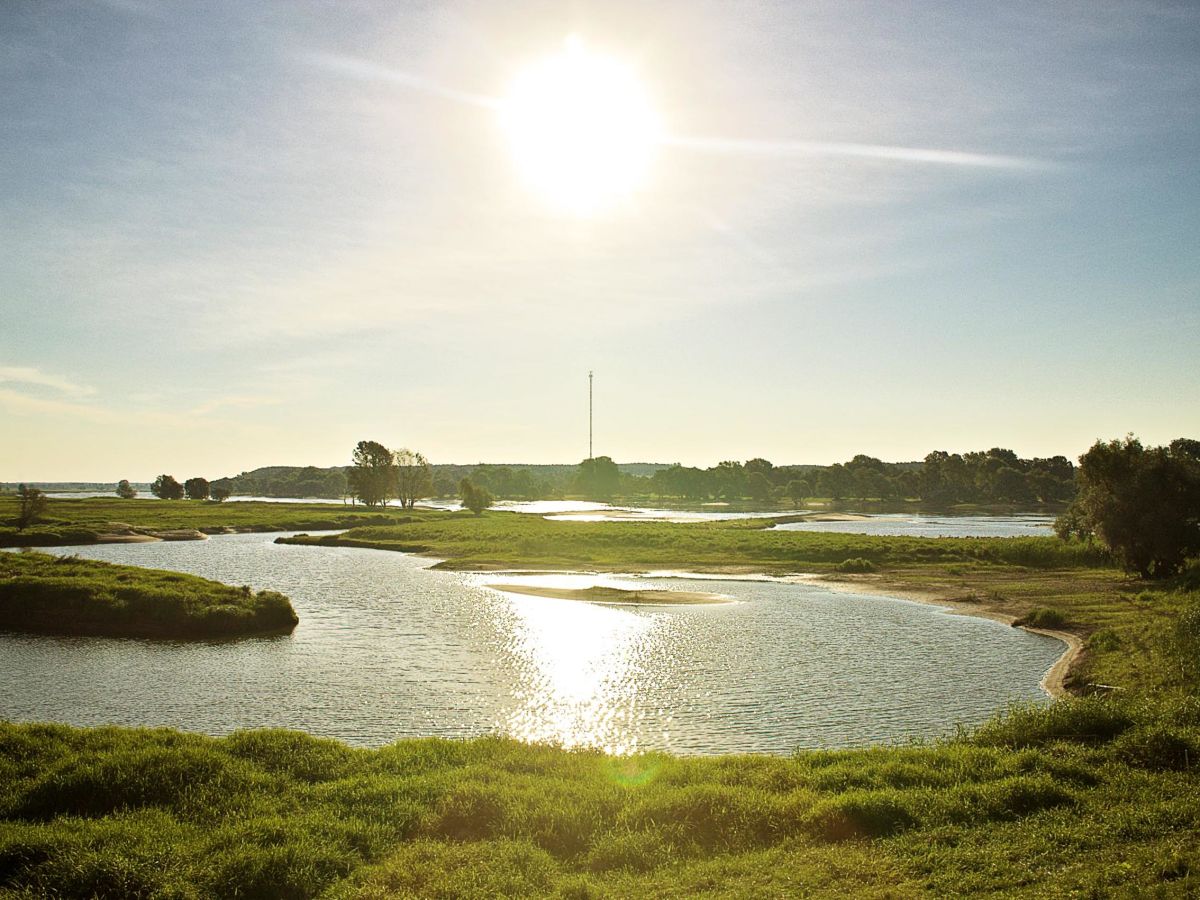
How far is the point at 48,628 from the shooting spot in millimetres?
43688

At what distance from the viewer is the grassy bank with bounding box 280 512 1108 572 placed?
73125mm

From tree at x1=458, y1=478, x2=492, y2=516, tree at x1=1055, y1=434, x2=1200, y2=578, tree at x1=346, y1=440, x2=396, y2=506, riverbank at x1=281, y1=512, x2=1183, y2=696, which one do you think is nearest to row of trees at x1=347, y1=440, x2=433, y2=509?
tree at x1=346, y1=440, x2=396, y2=506

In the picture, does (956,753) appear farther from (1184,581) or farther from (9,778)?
(1184,581)

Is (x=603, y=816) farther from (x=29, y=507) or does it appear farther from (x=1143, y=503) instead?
(x=29, y=507)

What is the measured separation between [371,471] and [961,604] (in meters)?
136

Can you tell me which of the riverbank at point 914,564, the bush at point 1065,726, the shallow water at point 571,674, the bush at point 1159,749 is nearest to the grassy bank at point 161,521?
the riverbank at point 914,564

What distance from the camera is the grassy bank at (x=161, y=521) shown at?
101 metres

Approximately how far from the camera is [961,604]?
53.4 meters

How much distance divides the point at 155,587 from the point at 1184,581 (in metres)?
58.6

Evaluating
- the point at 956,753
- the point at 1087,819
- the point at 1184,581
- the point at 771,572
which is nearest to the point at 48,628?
the point at 956,753

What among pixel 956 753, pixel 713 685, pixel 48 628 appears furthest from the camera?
pixel 48 628

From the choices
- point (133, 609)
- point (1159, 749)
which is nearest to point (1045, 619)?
point (1159, 749)

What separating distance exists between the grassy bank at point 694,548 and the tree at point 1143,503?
16.1m

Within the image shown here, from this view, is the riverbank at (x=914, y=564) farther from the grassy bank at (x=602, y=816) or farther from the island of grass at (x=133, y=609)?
the island of grass at (x=133, y=609)
